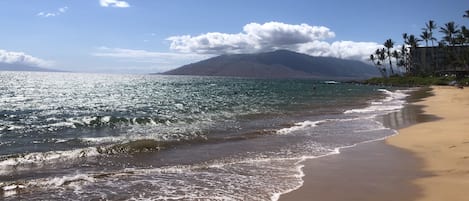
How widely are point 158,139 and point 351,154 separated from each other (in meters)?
9.83

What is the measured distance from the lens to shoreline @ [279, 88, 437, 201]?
11.0m

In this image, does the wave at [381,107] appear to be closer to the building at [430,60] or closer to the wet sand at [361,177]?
the wet sand at [361,177]

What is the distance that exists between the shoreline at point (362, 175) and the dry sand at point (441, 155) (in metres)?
0.35

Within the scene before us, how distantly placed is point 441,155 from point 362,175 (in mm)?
4509

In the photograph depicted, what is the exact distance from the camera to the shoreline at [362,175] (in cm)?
1101

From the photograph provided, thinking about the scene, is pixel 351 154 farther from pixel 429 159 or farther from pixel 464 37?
pixel 464 37

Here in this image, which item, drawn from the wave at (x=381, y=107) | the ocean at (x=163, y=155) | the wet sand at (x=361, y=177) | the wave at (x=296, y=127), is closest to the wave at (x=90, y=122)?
the ocean at (x=163, y=155)

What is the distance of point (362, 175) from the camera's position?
43.5ft

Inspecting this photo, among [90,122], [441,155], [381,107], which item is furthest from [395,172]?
[381,107]

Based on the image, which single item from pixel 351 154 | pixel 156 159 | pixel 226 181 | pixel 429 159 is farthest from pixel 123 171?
pixel 429 159

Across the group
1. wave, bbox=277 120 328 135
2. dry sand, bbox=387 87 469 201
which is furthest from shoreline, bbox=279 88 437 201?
wave, bbox=277 120 328 135

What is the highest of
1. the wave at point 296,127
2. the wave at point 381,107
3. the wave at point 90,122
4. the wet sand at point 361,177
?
the wave at point 90,122

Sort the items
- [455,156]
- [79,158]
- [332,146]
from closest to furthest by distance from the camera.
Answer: [455,156], [79,158], [332,146]

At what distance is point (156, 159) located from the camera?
56.4 feet
